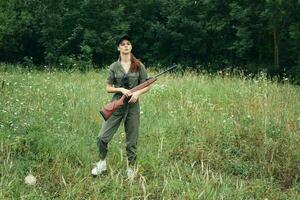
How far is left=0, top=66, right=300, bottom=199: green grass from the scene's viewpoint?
6613 mm

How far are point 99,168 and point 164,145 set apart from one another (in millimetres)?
1768

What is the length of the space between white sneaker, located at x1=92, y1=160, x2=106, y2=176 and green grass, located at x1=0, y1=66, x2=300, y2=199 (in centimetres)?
12

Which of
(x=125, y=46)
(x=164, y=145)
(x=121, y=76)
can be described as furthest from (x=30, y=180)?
(x=164, y=145)

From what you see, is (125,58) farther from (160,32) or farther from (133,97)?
(160,32)

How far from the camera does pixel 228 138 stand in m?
8.62

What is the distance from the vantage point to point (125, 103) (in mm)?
6711

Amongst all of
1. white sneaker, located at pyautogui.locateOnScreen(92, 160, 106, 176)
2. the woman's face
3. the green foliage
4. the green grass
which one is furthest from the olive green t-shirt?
the green foliage

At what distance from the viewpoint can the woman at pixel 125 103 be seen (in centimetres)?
672

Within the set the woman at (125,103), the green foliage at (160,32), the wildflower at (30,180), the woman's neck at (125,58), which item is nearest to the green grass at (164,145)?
the wildflower at (30,180)

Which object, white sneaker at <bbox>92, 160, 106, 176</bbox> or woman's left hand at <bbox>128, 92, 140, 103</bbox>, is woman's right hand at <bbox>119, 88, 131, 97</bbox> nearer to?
woman's left hand at <bbox>128, 92, 140, 103</bbox>

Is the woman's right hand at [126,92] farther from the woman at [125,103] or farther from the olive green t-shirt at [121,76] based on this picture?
the olive green t-shirt at [121,76]

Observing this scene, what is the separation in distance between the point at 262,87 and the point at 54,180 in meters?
7.41

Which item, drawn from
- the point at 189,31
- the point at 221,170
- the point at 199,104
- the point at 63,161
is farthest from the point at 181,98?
the point at 189,31

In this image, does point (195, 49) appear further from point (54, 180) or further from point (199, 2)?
point (54, 180)
